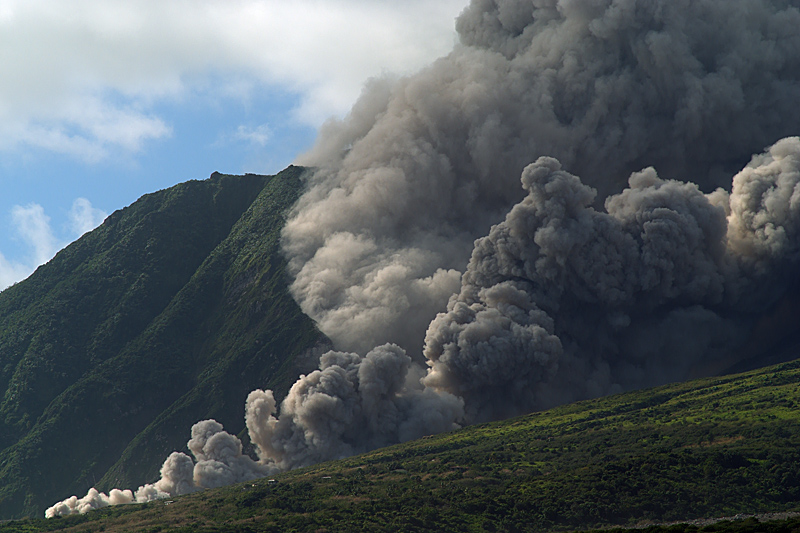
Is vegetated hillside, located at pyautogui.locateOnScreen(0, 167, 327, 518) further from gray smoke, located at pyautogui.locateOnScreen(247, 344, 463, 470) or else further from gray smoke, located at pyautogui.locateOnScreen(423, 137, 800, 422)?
gray smoke, located at pyautogui.locateOnScreen(423, 137, 800, 422)

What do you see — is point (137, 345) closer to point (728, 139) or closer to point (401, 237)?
point (401, 237)

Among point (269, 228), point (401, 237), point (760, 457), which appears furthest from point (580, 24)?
point (760, 457)

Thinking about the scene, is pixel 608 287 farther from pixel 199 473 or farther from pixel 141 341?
pixel 141 341

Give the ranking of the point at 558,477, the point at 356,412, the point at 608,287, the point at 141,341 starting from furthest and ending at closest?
the point at 141,341
the point at 608,287
the point at 356,412
the point at 558,477

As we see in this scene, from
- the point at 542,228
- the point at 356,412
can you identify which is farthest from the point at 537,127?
the point at 356,412

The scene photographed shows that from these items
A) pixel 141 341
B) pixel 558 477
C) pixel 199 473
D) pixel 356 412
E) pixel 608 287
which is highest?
pixel 141 341

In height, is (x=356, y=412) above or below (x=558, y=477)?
above

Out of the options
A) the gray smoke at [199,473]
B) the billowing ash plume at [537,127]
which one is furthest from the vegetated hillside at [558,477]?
the billowing ash plume at [537,127]
